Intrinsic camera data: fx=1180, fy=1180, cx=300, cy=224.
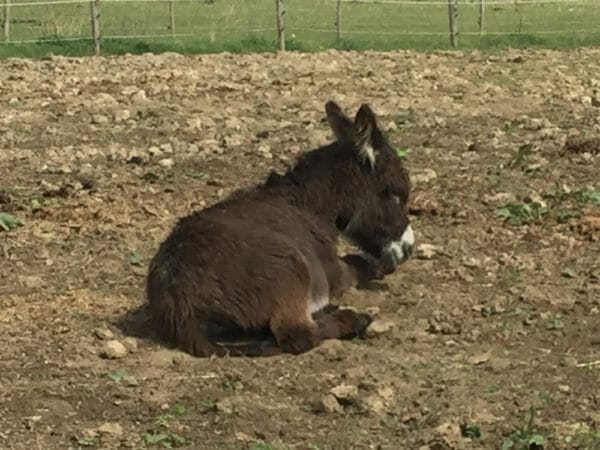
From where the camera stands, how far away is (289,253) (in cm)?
695

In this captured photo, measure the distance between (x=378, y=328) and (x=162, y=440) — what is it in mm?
2064

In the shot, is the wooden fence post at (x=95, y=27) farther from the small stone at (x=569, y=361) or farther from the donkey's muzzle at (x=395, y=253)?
the small stone at (x=569, y=361)

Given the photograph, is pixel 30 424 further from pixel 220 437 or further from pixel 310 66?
pixel 310 66

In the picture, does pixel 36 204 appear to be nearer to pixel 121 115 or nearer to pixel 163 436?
pixel 121 115

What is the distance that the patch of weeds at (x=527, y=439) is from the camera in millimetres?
5172

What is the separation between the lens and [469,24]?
35312mm

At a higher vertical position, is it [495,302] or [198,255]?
[198,255]

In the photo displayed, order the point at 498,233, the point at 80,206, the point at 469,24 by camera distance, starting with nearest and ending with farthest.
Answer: the point at 498,233, the point at 80,206, the point at 469,24

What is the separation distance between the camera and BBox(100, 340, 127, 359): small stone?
6.56 metres

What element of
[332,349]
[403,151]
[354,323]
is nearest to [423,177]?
[403,151]

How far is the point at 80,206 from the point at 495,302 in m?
3.92

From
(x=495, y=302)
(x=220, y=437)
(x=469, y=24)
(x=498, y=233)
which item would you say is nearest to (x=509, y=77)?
(x=498, y=233)

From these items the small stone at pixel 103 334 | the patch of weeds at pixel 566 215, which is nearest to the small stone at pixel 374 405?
the small stone at pixel 103 334

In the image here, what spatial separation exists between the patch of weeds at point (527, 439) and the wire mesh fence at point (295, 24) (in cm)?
2011
